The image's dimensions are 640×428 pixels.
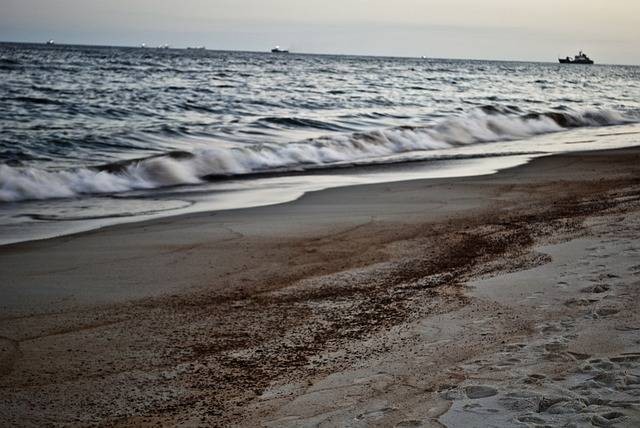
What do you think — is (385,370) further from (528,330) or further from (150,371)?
(150,371)

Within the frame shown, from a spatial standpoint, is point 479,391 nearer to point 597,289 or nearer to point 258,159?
point 597,289

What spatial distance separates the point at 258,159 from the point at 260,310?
820cm

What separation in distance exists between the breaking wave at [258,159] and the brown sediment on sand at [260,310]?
9.97 ft

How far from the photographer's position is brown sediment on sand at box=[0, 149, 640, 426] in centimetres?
285

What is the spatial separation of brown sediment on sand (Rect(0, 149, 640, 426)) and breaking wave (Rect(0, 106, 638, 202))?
120 inches

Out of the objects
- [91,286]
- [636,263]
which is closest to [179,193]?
[91,286]

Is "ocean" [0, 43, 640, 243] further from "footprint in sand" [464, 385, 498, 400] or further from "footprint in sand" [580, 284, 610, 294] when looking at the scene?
"footprint in sand" [464, 385, 498, 400]

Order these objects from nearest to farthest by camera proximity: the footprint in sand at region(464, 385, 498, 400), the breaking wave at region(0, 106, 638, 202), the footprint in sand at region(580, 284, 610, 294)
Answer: the footprint in sand at region(464, 385, 498, 400), the footprint in sand at region(580, 284, 610, 294), the breaking wave at region(0, 106, 638, 202)

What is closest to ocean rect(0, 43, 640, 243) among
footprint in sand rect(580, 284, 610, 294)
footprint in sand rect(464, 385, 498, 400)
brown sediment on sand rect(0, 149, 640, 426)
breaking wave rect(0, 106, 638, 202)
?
breaking wave rect(0, 106, 638, 202)

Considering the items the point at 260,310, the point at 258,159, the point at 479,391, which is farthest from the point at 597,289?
the point at 258,159

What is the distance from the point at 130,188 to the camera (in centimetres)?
947

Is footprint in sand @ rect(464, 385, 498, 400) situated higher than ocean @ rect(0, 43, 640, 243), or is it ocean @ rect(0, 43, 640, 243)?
ocean @ rect(0, 43, 640, 243)

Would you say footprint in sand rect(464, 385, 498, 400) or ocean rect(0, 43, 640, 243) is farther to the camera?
ocean rect(0, 43, 640, 243)

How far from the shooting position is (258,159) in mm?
12039
